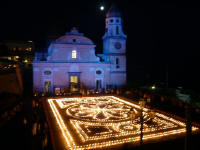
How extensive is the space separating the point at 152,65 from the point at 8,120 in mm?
35979

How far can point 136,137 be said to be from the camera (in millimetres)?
11336

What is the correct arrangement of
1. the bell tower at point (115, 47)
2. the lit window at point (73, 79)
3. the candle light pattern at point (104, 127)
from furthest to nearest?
the bell tower at point (115, 47)
the lit window at point (73, 79)
the candle light pattern at point (104, 127)

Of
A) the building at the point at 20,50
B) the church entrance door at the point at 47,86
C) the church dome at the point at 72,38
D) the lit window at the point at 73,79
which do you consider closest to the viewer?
the church entrance door at the point at 47,86

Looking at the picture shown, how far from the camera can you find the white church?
26580 millimetres

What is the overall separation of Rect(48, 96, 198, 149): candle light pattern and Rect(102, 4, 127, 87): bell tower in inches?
492

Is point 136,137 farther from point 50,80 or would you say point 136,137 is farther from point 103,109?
point 50,80

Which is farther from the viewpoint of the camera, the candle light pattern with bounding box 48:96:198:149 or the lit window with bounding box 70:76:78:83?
the lit window with bounding box 70:76:78:83

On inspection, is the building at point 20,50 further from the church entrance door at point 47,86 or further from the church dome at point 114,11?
the church dome at point 114,11

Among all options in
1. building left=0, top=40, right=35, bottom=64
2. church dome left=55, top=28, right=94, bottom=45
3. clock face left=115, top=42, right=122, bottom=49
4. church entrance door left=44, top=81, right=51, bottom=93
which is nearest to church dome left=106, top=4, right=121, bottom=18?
clock face left=115, top=42, right=122, bottom=49

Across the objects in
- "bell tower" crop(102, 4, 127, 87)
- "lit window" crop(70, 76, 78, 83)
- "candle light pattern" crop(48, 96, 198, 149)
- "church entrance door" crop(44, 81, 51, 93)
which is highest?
"bell tower" crop(102, 4, 127, 87)

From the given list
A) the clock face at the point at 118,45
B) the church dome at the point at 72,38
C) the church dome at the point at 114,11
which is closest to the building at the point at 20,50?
the church dome at the point at 72,38

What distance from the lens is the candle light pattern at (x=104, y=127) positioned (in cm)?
1086

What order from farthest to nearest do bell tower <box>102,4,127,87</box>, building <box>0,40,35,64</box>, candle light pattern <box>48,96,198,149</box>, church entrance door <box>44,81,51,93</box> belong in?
building <box>0,40,35,64</box>
bell tower <box>102,4,127,87</box>
church entrance door <box>44,81,51,93</box>
candle light pattern <box>48,96,198,149</box>

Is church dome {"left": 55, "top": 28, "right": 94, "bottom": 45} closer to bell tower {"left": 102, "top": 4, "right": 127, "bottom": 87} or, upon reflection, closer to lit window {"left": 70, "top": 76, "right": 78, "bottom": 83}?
bell tower {"left": 102, "top": 4, "right": 127, "bottom": 87}
